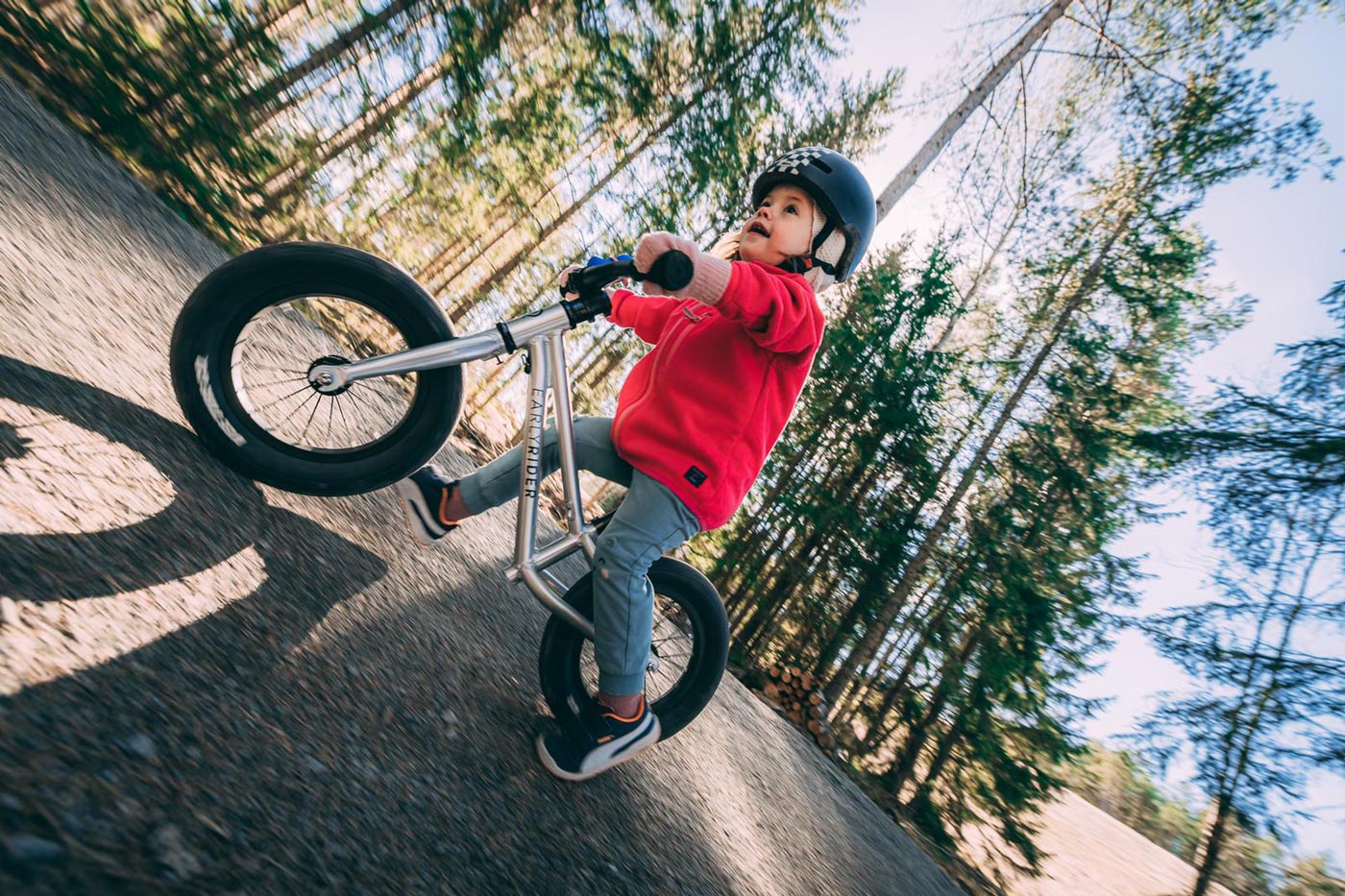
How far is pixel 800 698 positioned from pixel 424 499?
24.3ft

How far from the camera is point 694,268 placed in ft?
5.20

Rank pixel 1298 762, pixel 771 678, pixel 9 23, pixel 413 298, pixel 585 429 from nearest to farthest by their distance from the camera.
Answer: pixel 413 298 → pixel 585 429 → pixel 9 23 → pixel 1298 762 → pixel 771 678

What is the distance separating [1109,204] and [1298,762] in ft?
24.3

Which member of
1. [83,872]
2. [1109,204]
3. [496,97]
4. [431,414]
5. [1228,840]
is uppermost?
[1109,204]

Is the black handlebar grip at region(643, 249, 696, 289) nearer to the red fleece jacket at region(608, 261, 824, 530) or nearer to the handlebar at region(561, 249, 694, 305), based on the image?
the handlebar at region(561, 249, 694, 305)

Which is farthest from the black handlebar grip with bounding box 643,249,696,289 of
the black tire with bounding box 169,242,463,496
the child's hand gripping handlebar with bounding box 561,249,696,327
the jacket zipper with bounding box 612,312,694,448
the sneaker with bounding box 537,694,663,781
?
the sneaker with bounding box 537,694,663,781

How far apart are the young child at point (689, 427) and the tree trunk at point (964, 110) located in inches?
202

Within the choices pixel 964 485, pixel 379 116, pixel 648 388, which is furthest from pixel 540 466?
pixel 964 485

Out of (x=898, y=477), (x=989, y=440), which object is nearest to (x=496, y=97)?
(x=898, y=477)

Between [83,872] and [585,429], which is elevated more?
[585,429]

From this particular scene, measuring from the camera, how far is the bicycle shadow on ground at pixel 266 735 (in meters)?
0.93

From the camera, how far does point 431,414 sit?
2029mm

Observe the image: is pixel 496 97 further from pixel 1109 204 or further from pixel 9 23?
pixel 1109 204

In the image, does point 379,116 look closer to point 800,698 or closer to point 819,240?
point 819,240
